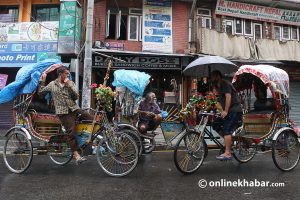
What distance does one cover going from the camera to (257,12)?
1673 cm

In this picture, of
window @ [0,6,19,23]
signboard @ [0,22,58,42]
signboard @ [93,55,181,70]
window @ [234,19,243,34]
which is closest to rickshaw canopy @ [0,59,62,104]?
signboard @ [93,55,181,70]

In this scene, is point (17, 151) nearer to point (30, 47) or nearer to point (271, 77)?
point (271, 77)

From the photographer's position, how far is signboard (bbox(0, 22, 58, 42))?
46.7 ft

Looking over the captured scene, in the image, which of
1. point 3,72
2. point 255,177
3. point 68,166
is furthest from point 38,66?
point 3,72

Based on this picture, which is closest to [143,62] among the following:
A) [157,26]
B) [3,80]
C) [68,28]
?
[157,26]

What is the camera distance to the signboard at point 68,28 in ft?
43.9

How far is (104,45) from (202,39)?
4.28 metres

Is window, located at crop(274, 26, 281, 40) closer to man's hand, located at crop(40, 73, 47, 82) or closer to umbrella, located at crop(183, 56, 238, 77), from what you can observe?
umbrella, located at crop(183, 56, 238, 77)

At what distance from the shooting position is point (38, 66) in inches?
245

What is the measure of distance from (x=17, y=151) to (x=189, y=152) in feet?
9.79

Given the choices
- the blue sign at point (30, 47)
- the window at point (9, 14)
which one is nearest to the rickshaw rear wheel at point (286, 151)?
the blue sign at point (30, 47)

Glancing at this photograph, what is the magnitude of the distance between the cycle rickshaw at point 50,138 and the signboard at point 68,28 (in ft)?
24.0

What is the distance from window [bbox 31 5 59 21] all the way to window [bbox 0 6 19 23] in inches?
31.7

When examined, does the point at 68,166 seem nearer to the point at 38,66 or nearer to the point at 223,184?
the point at 38,66
